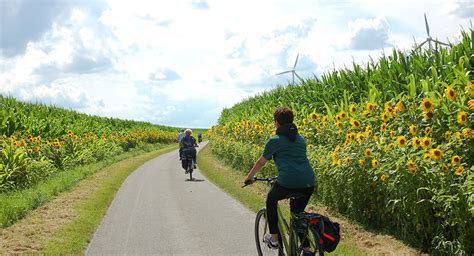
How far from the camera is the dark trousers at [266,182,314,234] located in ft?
20.7

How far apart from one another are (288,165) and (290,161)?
7cm

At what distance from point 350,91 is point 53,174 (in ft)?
41.1

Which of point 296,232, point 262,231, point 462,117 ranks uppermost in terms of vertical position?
point 462,117

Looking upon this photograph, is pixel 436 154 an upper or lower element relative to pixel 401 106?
lower

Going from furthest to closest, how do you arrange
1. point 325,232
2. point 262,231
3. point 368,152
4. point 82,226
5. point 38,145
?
point 38,145
point 82,226
point 368,152
point 262,231
point 325,232

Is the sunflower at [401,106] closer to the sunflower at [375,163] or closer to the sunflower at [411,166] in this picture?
the sunflower at [375,163]

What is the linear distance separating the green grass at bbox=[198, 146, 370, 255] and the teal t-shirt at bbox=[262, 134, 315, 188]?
2.16 m

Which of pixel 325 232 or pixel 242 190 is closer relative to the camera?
pixel 325 232

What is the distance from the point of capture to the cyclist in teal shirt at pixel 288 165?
6.25 m

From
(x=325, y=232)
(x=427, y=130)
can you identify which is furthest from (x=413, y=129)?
(x=325, y=232)

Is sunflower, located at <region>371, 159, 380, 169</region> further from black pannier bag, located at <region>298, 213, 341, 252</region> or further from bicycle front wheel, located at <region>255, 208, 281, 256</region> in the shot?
black pannier bag, located at <region>298, 213, 341, 252</region>

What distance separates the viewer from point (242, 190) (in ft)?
52.4

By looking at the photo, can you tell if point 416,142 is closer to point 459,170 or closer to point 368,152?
point 459,170

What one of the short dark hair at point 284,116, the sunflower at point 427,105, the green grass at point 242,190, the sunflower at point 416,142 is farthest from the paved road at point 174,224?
the sunflower at point 427,105
